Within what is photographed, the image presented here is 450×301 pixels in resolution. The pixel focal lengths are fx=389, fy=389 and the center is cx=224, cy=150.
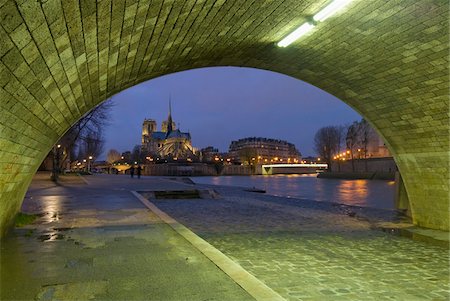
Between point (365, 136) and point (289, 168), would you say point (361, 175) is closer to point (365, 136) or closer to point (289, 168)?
point (365, 136)

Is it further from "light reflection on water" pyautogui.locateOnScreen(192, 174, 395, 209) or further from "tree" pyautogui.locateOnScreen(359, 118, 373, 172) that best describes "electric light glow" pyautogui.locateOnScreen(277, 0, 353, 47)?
"tree" pyautogui.locateOnScreen(359, 118, 373, 172)

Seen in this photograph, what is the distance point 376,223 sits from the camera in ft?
53.5

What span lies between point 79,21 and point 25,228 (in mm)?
8440

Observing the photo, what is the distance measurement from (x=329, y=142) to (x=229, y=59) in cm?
9897

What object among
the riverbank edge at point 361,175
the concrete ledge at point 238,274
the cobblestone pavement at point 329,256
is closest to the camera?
the concrete ledge at point 238,274

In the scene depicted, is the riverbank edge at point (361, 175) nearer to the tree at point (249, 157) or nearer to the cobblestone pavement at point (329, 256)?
the cobblestone pavement at point (329, 256)

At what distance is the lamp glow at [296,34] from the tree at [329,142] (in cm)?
9815

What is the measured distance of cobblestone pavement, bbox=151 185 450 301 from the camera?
733 centimetres

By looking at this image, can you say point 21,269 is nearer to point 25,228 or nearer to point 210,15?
point 25,228

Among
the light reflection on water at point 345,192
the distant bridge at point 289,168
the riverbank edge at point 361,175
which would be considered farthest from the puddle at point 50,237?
the distant bridge at point 289,168

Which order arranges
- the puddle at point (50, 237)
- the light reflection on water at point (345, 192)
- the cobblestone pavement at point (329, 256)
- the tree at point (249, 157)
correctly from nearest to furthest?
1. the cobblestone pavement at point (329, 256)
2. the puddle at point (50, 237)
3. the light reflection on water at point (345, 192)
4. the tree at point (249, 157)

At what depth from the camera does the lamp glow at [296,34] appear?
26.3 feet

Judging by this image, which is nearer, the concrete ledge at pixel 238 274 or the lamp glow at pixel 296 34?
the concrete ledge at pixel 238 274

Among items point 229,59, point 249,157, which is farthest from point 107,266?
point 249,157
